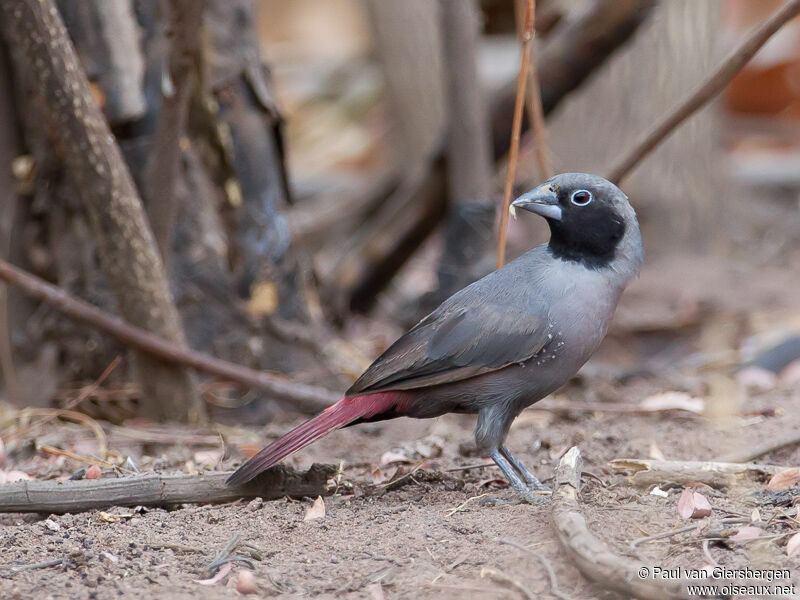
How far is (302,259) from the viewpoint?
484 centimetres

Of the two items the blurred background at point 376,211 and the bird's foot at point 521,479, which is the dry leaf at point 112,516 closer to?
the bird's foot at point 521,479

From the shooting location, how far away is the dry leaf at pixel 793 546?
7.70 ft

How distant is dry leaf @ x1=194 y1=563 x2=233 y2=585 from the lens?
7.66ft

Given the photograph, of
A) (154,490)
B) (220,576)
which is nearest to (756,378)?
(154,490)

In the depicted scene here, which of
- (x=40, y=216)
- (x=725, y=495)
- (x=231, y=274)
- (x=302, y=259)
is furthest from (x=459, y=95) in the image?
(x=725, y=495)

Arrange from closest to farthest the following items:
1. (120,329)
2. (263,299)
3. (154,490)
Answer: (154,490) < (120,329) < (263,299)

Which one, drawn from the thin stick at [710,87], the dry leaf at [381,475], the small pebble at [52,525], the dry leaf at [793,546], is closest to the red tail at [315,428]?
the dry leaf at [381,475]

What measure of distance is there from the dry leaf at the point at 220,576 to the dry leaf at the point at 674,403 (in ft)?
6.90

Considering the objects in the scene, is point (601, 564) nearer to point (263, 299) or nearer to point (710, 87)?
point (710, 87)

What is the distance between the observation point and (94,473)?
3.04 meters

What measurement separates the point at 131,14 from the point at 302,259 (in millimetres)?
1397

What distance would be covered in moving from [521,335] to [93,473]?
1.36 meters

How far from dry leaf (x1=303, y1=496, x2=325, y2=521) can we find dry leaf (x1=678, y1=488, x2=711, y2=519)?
0.97 meters

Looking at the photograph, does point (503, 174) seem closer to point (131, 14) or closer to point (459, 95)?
point (459, 95)
